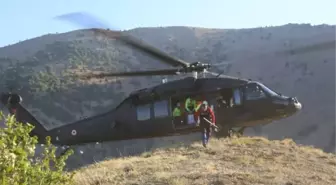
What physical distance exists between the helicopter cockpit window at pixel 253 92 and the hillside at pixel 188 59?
28470 millimetres

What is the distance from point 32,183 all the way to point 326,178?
Result: 8.19m

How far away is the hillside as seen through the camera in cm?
5694

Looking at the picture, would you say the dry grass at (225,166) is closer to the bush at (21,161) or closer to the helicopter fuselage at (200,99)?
the helicopter fuselage at (200,99)

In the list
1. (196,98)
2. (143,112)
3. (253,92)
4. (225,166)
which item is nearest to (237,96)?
(253,92)

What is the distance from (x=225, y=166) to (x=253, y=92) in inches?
191

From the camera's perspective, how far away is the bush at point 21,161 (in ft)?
16.2

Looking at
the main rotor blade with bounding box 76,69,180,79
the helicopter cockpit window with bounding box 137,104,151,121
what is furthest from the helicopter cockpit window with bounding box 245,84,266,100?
the helicopter cockpit window with bounding box 137,104,151,121

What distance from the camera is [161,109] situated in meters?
16.9

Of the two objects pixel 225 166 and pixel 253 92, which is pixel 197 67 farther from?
pixel 225 166

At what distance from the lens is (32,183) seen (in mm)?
5586

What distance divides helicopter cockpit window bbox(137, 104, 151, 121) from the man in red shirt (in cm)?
182

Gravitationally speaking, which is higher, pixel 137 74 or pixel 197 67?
pixel 197 67

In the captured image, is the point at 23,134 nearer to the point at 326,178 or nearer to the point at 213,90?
the point at 326,178

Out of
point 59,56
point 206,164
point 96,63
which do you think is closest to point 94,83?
point 96,63
